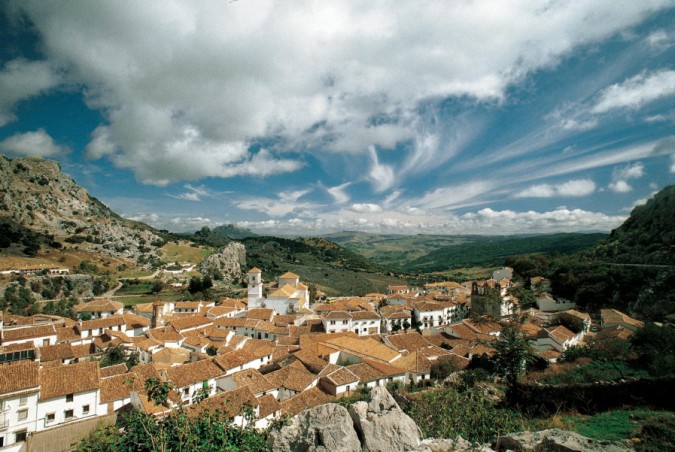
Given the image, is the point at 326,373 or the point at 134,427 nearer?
the point at 134,427

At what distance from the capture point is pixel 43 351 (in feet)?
90.6

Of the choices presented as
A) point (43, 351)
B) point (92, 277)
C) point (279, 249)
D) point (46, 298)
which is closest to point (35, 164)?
point (92, 277)

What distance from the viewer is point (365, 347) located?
33.5 meters

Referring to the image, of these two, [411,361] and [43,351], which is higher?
[43,351]

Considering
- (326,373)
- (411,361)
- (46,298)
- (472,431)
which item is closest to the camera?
(472,431)

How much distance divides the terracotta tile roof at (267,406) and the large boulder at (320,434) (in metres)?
15.5

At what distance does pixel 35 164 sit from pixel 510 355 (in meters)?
144

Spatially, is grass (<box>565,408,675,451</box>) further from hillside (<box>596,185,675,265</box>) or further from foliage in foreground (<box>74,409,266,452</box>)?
hillside (<box>596,185,675,265</box>)

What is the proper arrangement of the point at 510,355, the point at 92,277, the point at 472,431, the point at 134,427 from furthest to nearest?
1. the point at 92,277
2. the point at 510,355
3. the point at 472,431
4. the point at 134,427

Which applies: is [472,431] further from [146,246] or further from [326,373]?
[146,246]

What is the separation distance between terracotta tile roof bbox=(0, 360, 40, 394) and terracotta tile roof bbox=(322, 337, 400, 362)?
23.8 meters

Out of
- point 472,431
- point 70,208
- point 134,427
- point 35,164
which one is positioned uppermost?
point 35,164

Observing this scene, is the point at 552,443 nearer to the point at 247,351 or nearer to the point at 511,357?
the point at 511,357

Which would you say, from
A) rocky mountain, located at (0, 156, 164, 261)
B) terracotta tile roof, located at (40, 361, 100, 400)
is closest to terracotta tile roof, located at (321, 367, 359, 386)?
terracotta tile roof, located at (40, 361, 100, 400)
